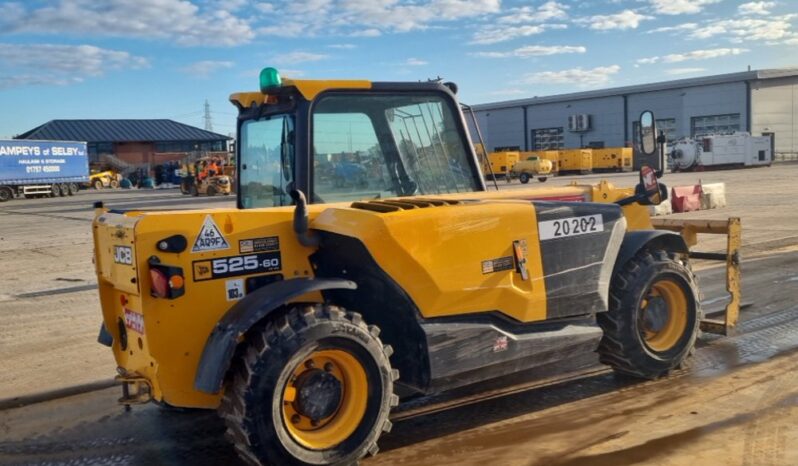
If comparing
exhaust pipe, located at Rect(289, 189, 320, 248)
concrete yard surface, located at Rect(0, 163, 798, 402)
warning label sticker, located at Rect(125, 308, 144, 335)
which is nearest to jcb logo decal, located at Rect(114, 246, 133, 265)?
warning label sticker, located at Rect(125, 308, 144, 335)

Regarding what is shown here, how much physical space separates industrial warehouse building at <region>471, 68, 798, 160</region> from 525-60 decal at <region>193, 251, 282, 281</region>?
52169 mm

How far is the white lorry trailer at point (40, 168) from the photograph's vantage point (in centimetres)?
4272

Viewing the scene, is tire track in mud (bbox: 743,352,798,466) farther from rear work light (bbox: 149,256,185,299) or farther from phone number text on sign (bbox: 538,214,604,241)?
rear work light (bbox: 149,256,185,299)

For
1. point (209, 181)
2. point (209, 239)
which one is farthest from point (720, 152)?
point (209, 239)

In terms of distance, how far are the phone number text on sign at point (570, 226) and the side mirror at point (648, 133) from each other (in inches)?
28.5

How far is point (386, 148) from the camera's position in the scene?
5.29m

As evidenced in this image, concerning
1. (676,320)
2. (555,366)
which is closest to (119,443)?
(555,366)

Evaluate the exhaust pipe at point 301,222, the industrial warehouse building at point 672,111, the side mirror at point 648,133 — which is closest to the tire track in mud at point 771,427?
the side mirror at point 648,133

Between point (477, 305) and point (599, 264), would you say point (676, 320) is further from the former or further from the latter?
point (477, 305)

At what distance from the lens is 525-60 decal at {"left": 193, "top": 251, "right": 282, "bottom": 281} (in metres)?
4.03

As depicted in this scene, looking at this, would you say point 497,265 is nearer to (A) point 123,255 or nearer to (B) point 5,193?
(A) point 123,255

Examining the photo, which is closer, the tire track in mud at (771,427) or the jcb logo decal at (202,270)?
the jcb logo decal at (202,270)

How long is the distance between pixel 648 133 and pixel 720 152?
4987 cm

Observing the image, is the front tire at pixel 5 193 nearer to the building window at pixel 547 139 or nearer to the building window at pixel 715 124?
the building window at pixel 547 139
